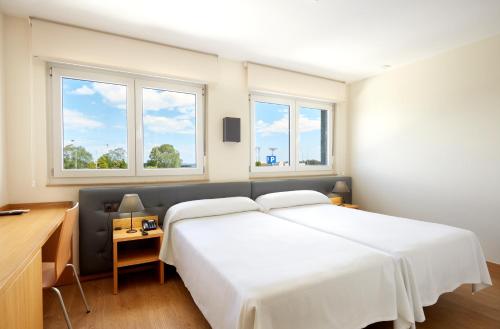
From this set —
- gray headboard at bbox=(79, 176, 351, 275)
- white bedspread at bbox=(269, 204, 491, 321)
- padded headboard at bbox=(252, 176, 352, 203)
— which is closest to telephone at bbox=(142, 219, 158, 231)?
gray headboard at bbox=(79, 176, 351, 275)

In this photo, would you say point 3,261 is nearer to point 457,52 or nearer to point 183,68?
point 183,68

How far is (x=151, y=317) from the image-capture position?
2.02m

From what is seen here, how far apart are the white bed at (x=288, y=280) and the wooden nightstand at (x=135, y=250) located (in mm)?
467

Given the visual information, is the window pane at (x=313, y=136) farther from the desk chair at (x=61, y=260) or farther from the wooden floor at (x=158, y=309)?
the desk chair at (x=61, y=260)

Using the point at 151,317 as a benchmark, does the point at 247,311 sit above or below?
above

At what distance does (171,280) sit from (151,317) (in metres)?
0.61

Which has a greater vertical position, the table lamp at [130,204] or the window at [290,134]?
the window at [290,134]

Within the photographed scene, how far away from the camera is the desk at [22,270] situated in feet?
3.43

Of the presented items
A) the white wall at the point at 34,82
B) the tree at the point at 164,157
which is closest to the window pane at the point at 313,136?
the tree at the point at 164,157

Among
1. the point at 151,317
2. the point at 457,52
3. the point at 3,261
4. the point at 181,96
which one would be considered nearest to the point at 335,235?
the point at 151,317

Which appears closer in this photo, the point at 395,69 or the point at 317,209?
the point at 317,209

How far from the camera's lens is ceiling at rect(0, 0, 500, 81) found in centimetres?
221

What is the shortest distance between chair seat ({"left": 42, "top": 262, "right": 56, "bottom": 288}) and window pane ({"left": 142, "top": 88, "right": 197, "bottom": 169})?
4.49ft

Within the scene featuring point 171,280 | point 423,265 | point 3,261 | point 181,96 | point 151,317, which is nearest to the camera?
point 3,261
